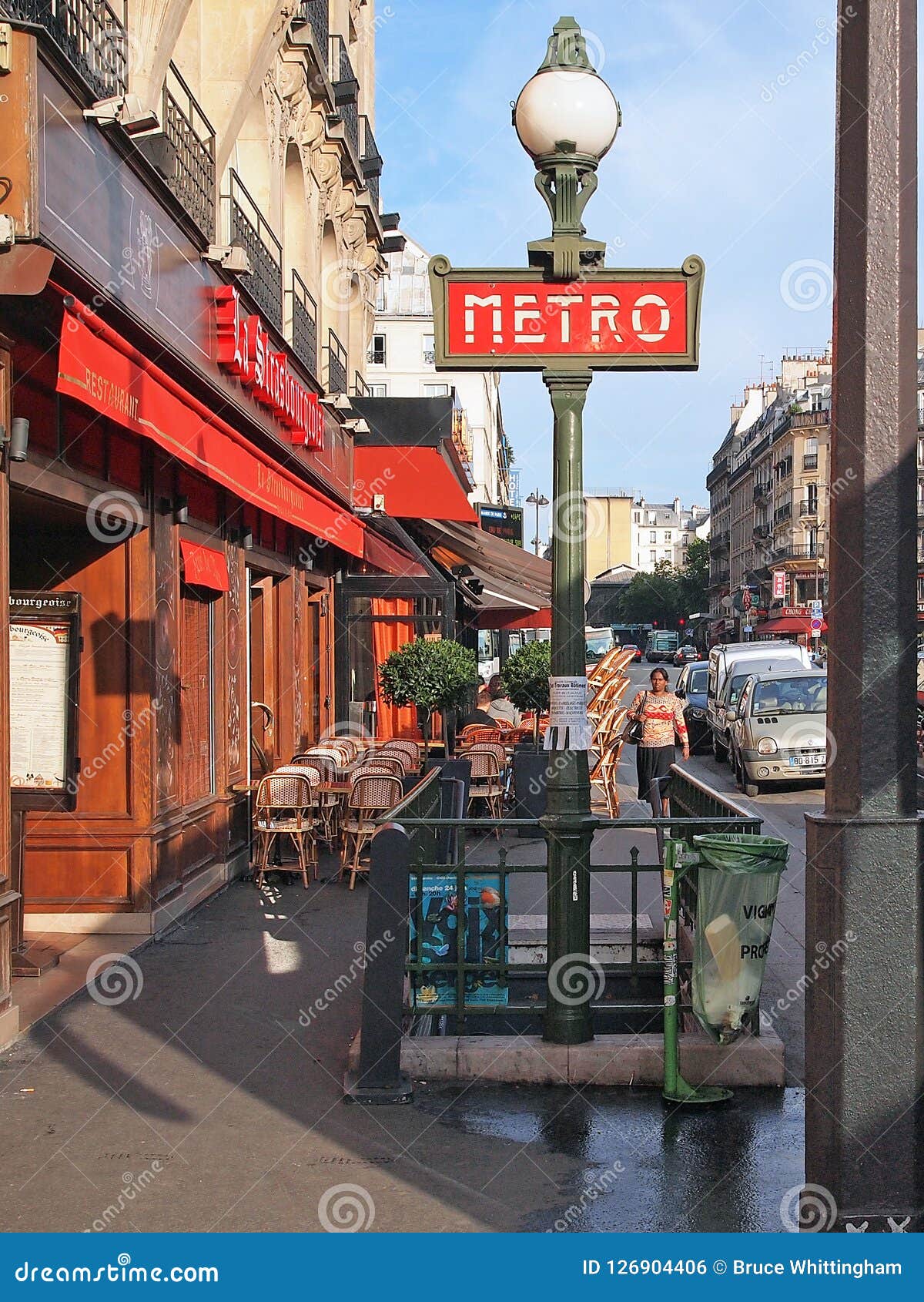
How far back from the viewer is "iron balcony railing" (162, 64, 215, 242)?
1005 cm

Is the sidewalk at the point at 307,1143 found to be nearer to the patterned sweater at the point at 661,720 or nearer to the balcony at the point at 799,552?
the patterned sweater at the point at 661,720

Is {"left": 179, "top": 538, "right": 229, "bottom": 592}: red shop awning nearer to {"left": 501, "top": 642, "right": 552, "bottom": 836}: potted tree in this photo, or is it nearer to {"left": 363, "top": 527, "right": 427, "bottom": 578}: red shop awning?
{"left": 501, "top": 642, "right": 552, "bottom": 836}: potted tree

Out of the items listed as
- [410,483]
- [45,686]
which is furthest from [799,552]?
[45,686]

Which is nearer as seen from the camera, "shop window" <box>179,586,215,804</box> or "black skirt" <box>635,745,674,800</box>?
"shop window" <box>179,586,215,804</box>

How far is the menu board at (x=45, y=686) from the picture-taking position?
7680mm

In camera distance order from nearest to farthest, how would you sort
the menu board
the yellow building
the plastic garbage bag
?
the plastic garbage bag < the menu board < the yellow building

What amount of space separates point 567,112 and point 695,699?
85.6ft

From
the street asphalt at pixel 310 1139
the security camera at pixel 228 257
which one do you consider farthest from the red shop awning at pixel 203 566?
the street asphalt at pixel 310 1139

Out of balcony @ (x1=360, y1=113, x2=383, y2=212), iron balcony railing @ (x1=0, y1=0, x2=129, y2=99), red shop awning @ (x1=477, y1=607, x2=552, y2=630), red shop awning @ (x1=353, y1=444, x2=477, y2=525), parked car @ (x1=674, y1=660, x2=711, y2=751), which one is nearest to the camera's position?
iron balcony railing @ (x1=0, y1=0, x2=129, y2=99)

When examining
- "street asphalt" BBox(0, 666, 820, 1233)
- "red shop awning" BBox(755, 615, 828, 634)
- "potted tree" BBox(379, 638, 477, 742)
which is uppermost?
"red shop awning" BBox(755, 615, 828, 634)

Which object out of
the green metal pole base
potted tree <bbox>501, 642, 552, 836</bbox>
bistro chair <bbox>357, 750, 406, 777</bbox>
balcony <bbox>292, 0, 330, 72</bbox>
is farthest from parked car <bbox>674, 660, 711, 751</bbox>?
the green metal pole base

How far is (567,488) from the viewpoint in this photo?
20.9 feet

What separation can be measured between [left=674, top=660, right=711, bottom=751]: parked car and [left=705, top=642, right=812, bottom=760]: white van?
0.32m

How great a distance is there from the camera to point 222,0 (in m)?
12.6
